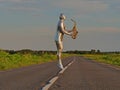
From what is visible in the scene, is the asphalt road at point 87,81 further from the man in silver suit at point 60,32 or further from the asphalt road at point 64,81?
the man in silver suit at point 60,32

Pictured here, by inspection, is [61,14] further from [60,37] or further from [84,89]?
[84,89]

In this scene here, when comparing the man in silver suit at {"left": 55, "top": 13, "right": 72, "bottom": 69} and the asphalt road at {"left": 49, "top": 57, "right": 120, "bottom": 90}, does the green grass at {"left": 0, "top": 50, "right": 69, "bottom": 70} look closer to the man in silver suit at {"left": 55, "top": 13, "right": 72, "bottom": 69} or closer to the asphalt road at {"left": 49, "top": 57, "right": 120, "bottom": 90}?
the asphalt road at {"left": 49, "top": 57, "right": 120, "bottom": 90}

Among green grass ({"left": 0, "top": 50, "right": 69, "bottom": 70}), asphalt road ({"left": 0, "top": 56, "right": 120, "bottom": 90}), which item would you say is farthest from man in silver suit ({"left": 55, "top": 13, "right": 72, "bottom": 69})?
green grass ({"left": 0, "top": 50, "right": 69, "bottom": 70})

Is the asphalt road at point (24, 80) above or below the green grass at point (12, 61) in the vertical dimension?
below

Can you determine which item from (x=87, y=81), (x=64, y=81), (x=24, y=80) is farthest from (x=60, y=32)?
(x=64, y=81)

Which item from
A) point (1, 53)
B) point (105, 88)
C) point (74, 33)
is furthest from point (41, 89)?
point (1, 53)

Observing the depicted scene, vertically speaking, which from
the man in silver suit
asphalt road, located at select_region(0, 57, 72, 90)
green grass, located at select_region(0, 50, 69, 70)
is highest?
the man in silver suit

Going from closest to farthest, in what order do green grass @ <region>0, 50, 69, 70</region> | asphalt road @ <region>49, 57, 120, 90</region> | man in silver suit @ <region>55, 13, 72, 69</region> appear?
1. asphalt road @ <region>49, 57, 120, 90</region>
2. man in silver suit @ <region>55, 13, 72, 69</region>
3. green grass @ <region>0, 50, 69, 70</region>

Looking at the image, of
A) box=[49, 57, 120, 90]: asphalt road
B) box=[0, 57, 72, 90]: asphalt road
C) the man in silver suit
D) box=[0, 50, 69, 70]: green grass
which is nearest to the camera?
box=[49, 57, 120, 90]: asphalt road

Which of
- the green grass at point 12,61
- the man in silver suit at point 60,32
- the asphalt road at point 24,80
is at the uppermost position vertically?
the man in silver suit at point 60,32

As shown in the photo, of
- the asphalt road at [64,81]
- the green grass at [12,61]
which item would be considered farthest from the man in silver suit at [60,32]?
the green grass at [12,61]

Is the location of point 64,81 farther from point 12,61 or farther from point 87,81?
point 12,61

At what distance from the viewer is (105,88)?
480 inches

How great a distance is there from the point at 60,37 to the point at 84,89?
19.7ft
